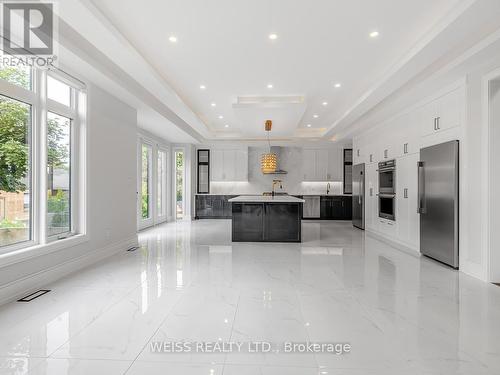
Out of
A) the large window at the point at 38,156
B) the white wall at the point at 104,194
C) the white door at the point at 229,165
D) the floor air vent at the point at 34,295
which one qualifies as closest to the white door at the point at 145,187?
the white wall at the point at 104,194

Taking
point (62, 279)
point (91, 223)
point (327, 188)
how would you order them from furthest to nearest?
point (327, 188) → point (91, 223) → point (62, 279)

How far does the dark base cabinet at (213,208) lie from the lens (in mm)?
10148

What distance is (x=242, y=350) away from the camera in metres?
2.00

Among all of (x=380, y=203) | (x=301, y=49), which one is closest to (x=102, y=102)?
(x=301, y=49)

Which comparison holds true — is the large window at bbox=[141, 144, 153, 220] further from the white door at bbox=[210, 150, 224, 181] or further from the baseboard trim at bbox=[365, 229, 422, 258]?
the baseboard trim at bbox=[365, 229, 422, 258]

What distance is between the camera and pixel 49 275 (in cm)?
341

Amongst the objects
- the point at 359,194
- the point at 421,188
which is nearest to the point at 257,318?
the point at 421,188

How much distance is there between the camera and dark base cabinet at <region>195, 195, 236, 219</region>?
10148 mm

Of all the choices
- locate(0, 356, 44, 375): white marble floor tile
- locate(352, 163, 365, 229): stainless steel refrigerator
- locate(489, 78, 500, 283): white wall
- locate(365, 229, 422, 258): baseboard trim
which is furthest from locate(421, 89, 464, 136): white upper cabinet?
locate(0, 356, 44, 375): white marble floor tile

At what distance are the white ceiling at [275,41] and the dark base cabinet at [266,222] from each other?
2.10 meters

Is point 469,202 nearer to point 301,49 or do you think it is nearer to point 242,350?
point 301,49

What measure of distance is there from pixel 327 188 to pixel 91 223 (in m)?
7.86

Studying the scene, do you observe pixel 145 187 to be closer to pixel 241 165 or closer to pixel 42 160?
pixel 241 165

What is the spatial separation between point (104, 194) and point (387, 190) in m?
5.44
